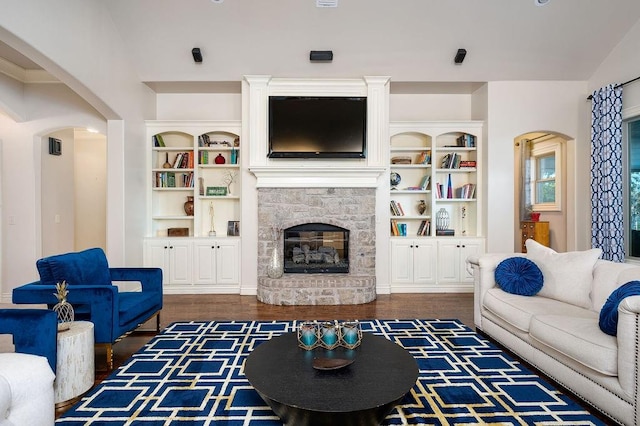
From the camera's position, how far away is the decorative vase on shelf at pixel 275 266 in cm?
495

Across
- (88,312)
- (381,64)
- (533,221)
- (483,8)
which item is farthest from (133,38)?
(533,221)

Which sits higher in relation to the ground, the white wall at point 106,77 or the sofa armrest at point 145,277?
the white wall at point 106,77

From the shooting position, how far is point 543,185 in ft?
23.1

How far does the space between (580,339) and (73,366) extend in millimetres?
3067

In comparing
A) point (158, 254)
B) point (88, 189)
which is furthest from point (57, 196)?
point (88, 189)

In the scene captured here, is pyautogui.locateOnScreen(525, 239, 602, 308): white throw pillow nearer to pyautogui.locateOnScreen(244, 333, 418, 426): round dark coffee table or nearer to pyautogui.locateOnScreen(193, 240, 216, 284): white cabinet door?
pyautogui.locateOnScreen(244, 333, 418, 426): round dark coffee table

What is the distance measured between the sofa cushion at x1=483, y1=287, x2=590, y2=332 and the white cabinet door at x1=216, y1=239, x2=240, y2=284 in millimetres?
3333

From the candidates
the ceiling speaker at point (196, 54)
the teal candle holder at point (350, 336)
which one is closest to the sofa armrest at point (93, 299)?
the teal candle holder at point (350, 336)

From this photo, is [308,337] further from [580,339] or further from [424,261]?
[424,261]

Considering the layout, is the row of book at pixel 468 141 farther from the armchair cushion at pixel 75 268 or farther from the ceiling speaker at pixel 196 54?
the armchair cushion at pixel 75 268

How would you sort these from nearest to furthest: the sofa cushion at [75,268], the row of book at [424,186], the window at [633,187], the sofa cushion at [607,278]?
the sofa cushion at [607,278] < the sofa cushion at [75,268] < the window at [633,187] < the row of book at [424,186]

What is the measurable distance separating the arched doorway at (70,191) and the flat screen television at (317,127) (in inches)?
126

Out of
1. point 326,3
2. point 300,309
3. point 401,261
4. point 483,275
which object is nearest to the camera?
point 483,275

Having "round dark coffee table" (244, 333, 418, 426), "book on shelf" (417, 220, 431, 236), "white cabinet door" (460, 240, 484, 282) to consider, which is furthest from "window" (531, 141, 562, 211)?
"round dark coffee table" (244, 333, 418, 426)
